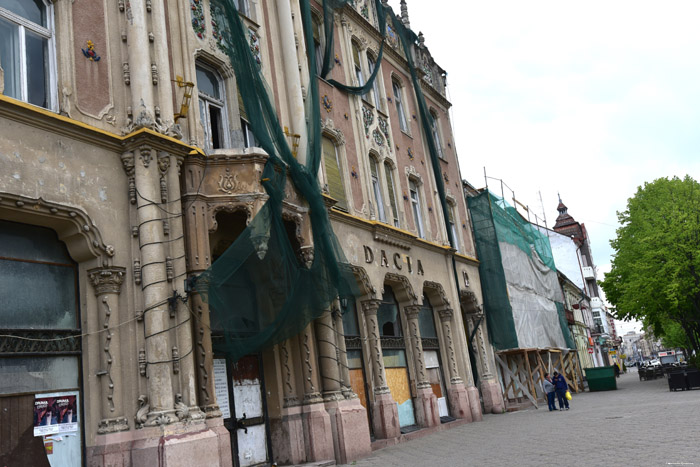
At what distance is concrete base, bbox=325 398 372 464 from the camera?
13109 mm

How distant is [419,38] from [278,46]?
507 inches

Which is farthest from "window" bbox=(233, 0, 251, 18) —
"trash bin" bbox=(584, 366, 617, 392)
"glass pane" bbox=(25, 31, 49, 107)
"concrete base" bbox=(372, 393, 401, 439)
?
"trash bin" bbox=(584, 366, 617, 392)

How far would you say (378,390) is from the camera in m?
16.6

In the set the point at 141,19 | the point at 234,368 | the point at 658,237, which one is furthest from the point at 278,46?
the point at 658,237

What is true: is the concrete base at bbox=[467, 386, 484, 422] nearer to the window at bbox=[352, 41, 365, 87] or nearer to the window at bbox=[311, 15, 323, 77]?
the window at bbox=[352, 41, 365, 87]

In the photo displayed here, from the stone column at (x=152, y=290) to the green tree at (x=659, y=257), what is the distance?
28348mm

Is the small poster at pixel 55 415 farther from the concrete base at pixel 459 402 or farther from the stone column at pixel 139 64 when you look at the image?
the concrete base at pixel 459 402

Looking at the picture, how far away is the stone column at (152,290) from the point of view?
30.6ft

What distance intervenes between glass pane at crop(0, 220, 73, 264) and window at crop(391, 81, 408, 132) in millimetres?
15528

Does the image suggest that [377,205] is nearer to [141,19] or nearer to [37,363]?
[141,19]

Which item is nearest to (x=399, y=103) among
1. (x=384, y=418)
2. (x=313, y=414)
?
(x=384, y=418)

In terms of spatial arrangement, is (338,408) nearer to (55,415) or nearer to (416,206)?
(55,415)

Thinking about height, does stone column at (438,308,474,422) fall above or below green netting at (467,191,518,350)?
below

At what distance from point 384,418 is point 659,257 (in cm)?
2294
